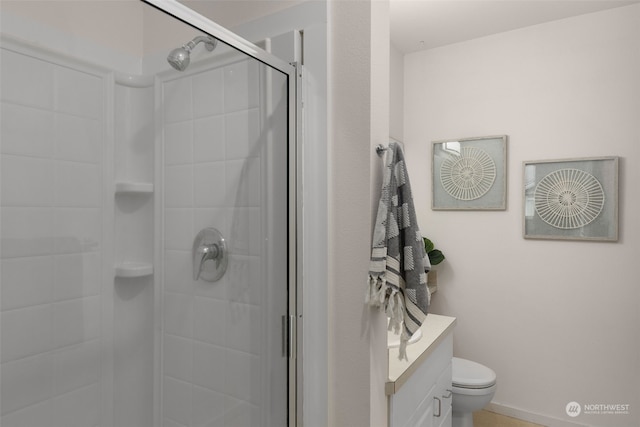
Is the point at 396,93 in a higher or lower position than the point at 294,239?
higher

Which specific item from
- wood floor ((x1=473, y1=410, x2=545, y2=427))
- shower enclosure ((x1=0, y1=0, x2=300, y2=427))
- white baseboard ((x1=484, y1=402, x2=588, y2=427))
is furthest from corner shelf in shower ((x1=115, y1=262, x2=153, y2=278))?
white baseboard ((x1=484, y1=402, x2=588, y2=427))

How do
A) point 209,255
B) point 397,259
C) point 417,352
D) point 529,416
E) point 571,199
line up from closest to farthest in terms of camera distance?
point 209,255, point 397,259, point 417,352, point 571,199, point 529,416

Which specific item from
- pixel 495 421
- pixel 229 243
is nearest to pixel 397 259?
pixel 229 243

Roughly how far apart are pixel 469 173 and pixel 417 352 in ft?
5.29

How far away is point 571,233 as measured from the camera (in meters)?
2.33

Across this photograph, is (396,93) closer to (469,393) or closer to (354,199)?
(354,199)

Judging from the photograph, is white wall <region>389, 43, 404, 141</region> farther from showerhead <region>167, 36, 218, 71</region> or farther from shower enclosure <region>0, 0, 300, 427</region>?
showerhead <region>167, 36, 218, 71</region>

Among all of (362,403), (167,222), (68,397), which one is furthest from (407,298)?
(68,397)

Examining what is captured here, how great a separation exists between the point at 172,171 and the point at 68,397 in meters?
0.48

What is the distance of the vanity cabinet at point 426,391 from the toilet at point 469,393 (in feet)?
0.86

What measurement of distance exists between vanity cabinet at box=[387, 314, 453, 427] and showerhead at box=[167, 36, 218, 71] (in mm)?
1064

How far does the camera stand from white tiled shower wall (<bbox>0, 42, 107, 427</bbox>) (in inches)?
25.1

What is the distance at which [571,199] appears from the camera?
233 cm

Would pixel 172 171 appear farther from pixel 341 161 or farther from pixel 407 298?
pixel 407 298
